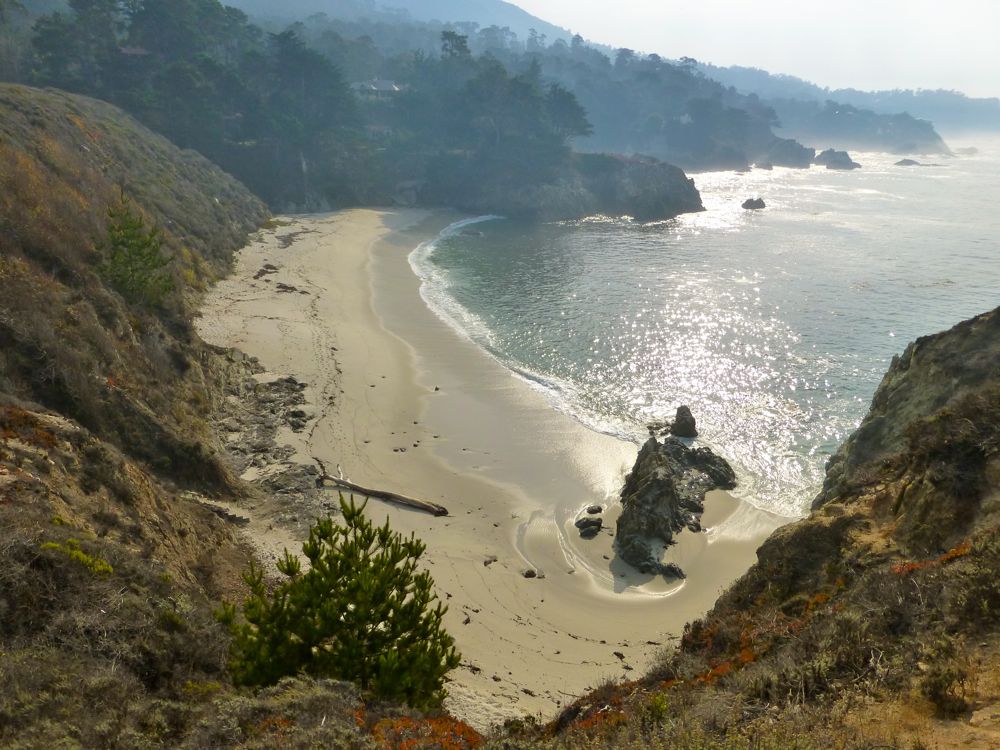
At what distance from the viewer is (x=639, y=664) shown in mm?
13938

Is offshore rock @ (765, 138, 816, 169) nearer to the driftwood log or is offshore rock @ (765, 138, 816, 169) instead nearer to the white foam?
the white foam

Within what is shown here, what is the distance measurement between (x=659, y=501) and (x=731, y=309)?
2566cm

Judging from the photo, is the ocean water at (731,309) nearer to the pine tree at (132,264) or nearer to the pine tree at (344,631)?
the pine tree at (344,631)

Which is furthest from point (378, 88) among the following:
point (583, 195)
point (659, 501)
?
point (659, 501)

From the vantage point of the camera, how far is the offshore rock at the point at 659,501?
17578 millimetres

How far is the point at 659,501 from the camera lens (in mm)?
18312

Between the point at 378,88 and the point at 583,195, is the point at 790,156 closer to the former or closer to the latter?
the point at 583,195

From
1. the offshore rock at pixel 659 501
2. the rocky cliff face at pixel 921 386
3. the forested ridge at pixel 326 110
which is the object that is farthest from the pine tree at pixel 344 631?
the forested ridge at pixel 326 110

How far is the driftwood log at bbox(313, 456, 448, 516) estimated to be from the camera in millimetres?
19047

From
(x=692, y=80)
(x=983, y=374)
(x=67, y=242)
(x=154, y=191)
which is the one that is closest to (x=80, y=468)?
(x=67, y=242)

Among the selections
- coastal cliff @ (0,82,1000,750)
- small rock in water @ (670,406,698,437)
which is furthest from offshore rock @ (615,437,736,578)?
coastal cliff @ (0,82,1000,750)

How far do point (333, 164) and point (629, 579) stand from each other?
69.1 metres

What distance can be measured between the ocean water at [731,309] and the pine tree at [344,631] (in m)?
15.2

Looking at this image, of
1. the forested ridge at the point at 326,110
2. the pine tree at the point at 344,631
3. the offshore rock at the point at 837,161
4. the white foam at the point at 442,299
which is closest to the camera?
the pine tree at the point at 344,631
